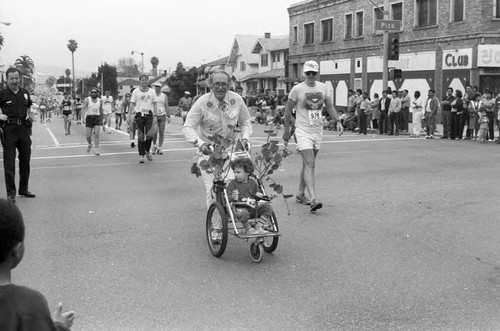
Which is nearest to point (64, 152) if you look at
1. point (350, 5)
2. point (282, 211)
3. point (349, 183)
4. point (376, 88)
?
point (349, 183)

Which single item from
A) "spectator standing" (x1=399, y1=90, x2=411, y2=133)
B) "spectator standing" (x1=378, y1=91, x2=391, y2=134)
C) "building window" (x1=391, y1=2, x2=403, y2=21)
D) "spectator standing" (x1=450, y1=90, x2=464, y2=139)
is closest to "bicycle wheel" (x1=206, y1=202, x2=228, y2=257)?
"spectator standing" (x1=450, y1=90, x2=464, y2=139)

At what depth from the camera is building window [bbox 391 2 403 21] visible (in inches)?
1431

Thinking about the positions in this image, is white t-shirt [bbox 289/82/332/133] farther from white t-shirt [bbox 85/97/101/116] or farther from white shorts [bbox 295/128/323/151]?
white t-shirt [bbox 85/97/101/116]

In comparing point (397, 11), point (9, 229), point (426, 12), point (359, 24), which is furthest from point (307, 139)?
point (359, 24)

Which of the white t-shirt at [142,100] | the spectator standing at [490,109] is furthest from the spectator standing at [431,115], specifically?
the white t-shirt at [142,100]

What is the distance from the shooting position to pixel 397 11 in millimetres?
36844

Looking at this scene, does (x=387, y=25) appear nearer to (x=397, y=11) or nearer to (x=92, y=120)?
(x=397, y=11)

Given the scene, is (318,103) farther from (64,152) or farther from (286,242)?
(64,152)

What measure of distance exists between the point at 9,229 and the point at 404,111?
24.0 meters

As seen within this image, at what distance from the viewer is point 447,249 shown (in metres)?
6.49

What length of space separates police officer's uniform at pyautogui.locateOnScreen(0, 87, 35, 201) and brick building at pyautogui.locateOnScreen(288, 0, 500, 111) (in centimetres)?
2560

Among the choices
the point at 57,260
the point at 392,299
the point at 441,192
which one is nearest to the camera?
the point at 392,299

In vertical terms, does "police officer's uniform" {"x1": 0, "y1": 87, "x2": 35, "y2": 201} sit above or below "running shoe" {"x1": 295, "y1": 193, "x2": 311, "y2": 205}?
above

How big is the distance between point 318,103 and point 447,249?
2.89m
